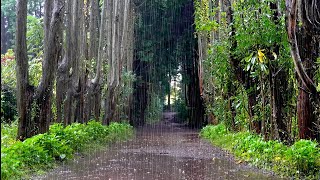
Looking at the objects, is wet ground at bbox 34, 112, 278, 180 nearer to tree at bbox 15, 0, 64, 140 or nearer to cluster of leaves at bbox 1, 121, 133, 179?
cluster of leaves at bbox 1, 121, 133, 179

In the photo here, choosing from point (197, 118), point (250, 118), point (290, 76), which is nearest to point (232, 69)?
point (250, 118)

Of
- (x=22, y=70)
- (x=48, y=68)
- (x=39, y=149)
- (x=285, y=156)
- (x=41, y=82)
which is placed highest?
(x=48, y=68)

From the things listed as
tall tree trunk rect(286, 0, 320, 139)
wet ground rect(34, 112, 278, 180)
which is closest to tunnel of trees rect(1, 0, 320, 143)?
tall tree trunk rect(286, 0, 320, 139)

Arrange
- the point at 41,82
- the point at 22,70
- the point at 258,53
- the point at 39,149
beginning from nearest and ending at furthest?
the point at 39,149 < the point at 22,70 < the point at 258,53 < the point at 41,82

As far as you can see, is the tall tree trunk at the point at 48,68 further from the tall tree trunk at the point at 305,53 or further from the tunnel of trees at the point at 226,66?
the tall tree trunk at the point at 305,53

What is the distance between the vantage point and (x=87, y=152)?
37.3 feet

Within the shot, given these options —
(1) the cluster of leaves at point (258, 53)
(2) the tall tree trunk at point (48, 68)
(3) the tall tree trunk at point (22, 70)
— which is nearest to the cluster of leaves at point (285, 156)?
(1) the cluster of leaves at point (258, 53)

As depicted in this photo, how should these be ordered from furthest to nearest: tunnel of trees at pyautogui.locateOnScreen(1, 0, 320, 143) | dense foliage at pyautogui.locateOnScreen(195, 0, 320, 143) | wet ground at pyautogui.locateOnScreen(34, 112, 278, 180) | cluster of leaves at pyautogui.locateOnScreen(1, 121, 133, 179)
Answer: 1. dense foliage at pyautogui.locateOnScreen(195, 0, 320, 143)
2. tunnel of trees at pyautogui.locateOnScreen(1, 0, 320, 143)
3. wet ground at pyautogui.locateOnScreen(34, 112, 278, 180)
4. cluster of leaves at pyautogui.locateOnScreen(1, 121, 133, 179)

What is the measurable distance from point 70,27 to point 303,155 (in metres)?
8.57

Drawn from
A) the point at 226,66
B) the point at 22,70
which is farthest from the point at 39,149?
the point at 226,66

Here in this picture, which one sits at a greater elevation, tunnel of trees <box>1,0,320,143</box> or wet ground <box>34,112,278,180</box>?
tunnel of trees <box>1,0,320,143</box>

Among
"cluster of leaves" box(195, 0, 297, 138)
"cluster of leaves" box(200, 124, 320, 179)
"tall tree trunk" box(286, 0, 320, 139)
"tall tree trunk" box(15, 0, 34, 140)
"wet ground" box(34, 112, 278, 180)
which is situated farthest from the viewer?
"cluster of leaves" box(195, 0, 297, 138)

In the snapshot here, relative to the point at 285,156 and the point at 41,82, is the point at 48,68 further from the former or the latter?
the point at 285,156

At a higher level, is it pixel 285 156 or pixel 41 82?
pixel 41 82
